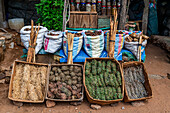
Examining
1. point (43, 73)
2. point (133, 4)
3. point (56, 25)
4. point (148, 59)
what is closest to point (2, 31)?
point (56, 25)

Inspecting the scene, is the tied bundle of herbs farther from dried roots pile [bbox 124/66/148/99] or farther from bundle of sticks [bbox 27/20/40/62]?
dried roots pile [bbox 124/66/148/99]

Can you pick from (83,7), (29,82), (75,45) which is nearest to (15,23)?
(83,7)

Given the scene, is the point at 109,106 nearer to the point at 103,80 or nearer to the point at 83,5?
the point at 103,80

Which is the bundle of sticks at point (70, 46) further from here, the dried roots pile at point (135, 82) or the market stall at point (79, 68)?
the dried roots pile at point (135, 82)

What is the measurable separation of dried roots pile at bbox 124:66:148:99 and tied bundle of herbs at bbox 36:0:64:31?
93.1 inches

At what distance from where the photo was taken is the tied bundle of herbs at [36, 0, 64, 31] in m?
4.70

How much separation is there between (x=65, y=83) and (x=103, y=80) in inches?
32.2

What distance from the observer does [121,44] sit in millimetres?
4219

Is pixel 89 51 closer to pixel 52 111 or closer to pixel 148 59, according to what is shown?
pixel 52 111

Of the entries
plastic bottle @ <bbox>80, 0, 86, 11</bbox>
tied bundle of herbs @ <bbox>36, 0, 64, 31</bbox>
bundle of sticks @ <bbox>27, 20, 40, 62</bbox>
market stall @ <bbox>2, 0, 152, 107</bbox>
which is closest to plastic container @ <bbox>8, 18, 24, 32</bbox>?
tied bundle of herbs @ <bbox>36, 0, 64, 31</bbox>

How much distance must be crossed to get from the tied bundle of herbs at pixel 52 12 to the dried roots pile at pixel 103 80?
5.94ft

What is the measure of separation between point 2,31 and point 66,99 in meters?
4.36

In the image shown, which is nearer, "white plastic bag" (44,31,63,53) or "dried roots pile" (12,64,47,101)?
"dried roots pile" (12,64,47,101)

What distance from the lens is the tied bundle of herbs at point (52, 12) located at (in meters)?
4.70
